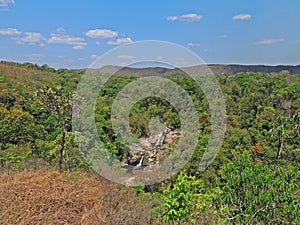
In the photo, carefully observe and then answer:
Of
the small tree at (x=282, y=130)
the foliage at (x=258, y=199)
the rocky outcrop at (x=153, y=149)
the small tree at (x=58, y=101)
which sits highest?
the small tree at (x=58, y=101)

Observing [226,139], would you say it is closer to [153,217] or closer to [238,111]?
[238,111]

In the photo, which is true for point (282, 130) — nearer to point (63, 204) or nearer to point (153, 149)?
point (153, 149)

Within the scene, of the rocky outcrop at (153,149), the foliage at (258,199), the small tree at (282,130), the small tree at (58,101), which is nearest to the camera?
the foliage at (258,199)

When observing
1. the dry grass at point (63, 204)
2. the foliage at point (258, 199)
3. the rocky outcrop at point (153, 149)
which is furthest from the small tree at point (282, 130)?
the dry grass at point (63, 204)

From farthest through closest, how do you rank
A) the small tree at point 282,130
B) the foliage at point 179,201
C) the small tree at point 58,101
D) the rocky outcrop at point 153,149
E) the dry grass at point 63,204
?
1. the rocky outcrop at point 153,149
2. the small tree at point 282,130
3. the small tree at point 58,101
4. the foliage at point 179,201
5. the dry grass at point 63,204

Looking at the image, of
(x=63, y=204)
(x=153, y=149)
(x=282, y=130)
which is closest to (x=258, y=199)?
(x=63, y=204)

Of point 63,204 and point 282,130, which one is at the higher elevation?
point 63,204

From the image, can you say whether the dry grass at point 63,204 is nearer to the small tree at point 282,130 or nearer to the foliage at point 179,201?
the foliage at point 179,201

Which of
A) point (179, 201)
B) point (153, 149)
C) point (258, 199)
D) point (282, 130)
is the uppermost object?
point (179, 201)

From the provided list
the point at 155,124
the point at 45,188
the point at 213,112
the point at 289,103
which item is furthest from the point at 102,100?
the point at 45,188
